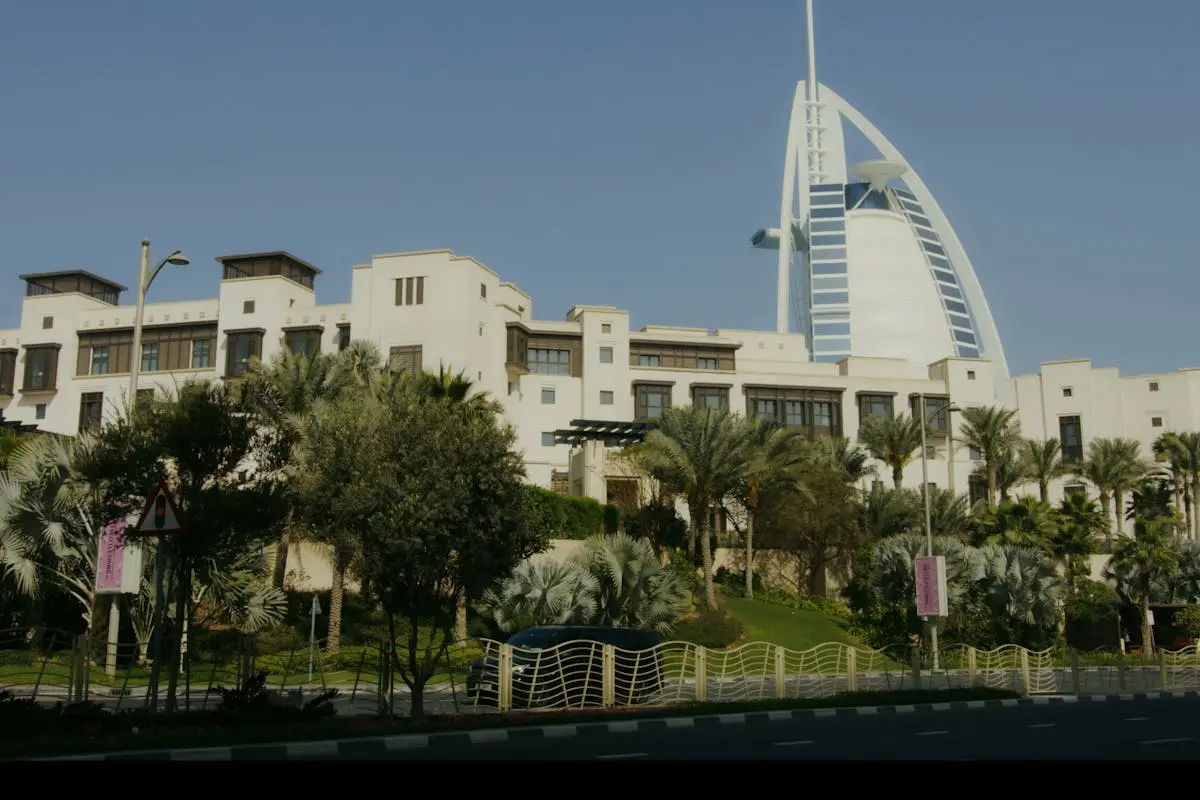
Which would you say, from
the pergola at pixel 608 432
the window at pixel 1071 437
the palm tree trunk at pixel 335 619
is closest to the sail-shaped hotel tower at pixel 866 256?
the window at pixel 1071 437

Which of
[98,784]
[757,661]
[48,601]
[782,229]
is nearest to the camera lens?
[98,784]

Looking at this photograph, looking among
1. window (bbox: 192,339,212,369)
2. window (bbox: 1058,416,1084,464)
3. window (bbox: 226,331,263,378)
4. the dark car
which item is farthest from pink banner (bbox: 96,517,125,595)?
window (bbox: 1058,416,1084,464)

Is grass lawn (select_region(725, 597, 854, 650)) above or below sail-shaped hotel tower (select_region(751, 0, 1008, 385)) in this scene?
below

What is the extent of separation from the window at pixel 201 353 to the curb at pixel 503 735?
166 ft

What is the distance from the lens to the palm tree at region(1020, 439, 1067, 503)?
65312mm

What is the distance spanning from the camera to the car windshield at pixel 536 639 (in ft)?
74.2

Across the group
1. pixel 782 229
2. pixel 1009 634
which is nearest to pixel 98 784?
pixel 1009 634

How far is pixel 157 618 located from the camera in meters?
13.3

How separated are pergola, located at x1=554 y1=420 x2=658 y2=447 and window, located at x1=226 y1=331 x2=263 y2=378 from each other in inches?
673

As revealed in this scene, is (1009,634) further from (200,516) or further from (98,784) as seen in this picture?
(98,784)

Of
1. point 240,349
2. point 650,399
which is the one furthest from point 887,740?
point 240,349

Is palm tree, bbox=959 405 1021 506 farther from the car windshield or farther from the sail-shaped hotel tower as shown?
the sail-shaped hotel tower

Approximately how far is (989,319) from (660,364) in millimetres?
80891

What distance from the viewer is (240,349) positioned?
63.3 m
